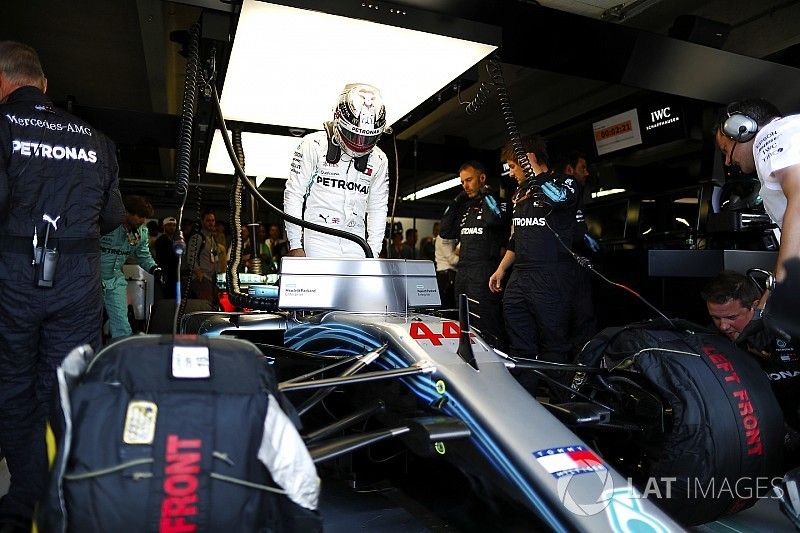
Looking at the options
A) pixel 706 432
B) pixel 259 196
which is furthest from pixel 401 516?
pixel 259 196

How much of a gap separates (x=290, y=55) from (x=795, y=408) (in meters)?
2.72

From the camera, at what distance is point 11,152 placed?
88.2 inches

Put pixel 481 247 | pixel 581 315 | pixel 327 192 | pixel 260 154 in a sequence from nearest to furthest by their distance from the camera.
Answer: pixel 327 192 → pixel 581 315 → pixel 481 247 → pixel 260 154

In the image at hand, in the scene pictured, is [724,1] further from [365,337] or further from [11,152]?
[11,152]

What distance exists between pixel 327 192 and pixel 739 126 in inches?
69.3

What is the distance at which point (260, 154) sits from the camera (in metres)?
4.97

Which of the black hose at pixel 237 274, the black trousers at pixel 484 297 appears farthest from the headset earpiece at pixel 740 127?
the black trousers at pixel 484 297

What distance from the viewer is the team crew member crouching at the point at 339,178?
2830 millimetres

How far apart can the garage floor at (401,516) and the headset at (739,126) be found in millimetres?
1316

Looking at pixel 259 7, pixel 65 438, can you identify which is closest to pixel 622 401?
pixel 65 438

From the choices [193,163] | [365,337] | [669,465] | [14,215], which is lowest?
[669,465]

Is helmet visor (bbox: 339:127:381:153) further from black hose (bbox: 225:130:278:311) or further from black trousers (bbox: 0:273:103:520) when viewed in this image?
black trousers (bbox: 0:273:103:520)

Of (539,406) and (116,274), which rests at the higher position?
(116,274)

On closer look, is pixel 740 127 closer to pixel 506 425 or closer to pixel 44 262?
pixel 506 425
